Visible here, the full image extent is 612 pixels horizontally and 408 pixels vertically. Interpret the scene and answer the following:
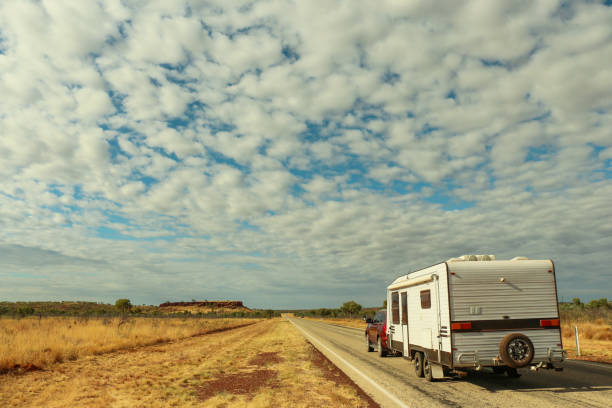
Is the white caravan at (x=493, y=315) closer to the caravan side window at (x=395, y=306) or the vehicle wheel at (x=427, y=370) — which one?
the vehicle wheel at (x=427, y=370)

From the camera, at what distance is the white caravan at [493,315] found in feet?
30.4

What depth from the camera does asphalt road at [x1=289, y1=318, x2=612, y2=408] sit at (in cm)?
816

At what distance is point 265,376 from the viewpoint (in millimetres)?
12211

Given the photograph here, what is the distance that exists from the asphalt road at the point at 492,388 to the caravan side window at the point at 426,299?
196cm

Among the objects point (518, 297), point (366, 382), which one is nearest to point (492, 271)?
point (518, 297)

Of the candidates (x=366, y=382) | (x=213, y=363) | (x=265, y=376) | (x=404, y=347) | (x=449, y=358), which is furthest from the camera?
(x=213, y=363)

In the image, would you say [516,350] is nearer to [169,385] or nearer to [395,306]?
[395,306]

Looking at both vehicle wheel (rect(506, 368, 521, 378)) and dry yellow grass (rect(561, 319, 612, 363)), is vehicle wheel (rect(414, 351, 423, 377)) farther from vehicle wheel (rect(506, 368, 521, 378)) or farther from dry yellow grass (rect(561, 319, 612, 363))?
dry yellow grass (rect(561, 319, 612, 363))

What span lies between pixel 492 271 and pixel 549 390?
9.62 feet

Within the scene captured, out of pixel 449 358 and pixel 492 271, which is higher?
pixel 492 271

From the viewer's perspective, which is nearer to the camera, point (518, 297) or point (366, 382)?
point (518, 297)

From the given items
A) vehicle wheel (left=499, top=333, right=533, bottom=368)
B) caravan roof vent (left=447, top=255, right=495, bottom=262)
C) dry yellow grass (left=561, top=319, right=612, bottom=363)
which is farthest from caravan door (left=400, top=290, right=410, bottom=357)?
dry yellow grass (left=561, top=319, right=612, bottom=363)

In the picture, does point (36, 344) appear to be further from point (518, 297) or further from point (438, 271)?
point (518, 297)

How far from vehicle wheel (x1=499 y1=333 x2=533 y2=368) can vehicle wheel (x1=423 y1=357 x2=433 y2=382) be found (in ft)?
6.95
